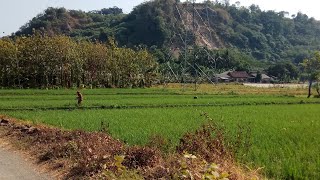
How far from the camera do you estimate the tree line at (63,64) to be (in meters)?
39.2

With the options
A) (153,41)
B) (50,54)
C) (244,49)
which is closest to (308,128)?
(50,54)

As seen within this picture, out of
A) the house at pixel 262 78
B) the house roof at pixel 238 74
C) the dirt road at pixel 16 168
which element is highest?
the house roof at pixel 238 74

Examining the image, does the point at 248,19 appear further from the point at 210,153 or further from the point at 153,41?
the point at 210,153

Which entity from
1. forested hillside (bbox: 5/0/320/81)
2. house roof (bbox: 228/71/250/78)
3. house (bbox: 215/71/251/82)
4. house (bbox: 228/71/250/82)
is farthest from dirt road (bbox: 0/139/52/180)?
house roof (bbox: 228/71/250/78)

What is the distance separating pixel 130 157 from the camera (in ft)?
25.4

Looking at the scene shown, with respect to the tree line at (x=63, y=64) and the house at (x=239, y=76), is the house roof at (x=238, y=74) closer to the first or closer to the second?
the house at (x=239, y=76)

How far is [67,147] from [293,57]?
11180 cm

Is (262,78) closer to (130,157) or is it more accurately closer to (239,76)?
Result: (239,76)

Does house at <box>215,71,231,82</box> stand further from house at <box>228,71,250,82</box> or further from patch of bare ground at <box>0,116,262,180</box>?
patch of bare ground at <box>0,116,262,180</box>

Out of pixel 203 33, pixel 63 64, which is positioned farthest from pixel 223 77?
pixel 63 64

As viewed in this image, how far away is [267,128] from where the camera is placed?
13570mm

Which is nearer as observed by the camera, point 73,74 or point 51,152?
point 51,152

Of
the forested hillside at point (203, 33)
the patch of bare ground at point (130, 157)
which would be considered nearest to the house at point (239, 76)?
the forested hillside at point (203, 33)

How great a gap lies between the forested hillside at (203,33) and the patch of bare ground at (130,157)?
5283 centimetres
